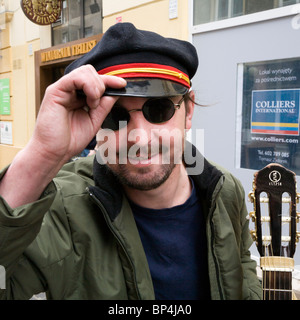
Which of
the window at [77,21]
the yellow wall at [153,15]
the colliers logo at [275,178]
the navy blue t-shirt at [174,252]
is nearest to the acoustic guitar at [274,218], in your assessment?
the colliers logo at [275,178]

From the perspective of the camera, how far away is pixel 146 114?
1424 mm

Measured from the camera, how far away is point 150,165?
1453 millimetres

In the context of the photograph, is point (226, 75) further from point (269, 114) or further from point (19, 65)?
point (19, 65)

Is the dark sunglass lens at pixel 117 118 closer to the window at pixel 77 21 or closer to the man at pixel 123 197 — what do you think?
the man at pixel 123 197

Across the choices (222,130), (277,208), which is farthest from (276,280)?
(222,130)

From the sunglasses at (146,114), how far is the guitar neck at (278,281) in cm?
76

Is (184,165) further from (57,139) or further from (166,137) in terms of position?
(57,139)

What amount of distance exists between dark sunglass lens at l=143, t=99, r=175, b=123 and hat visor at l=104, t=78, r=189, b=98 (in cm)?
4

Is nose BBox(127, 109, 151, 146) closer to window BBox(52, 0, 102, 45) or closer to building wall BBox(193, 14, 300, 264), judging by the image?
building wall BBox(193, 14, 300, 264)

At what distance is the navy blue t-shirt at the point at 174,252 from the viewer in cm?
143

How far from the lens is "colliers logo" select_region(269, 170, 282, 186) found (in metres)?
1.50

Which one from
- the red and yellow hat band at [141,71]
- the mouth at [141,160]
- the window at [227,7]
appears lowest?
the mouth at [141,160]

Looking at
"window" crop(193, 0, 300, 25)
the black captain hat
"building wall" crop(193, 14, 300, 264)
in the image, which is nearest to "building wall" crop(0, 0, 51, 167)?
"window" crop(193, 0, 300, 25)

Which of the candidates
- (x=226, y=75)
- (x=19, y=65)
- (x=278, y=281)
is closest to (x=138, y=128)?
(x=278, y=281)
